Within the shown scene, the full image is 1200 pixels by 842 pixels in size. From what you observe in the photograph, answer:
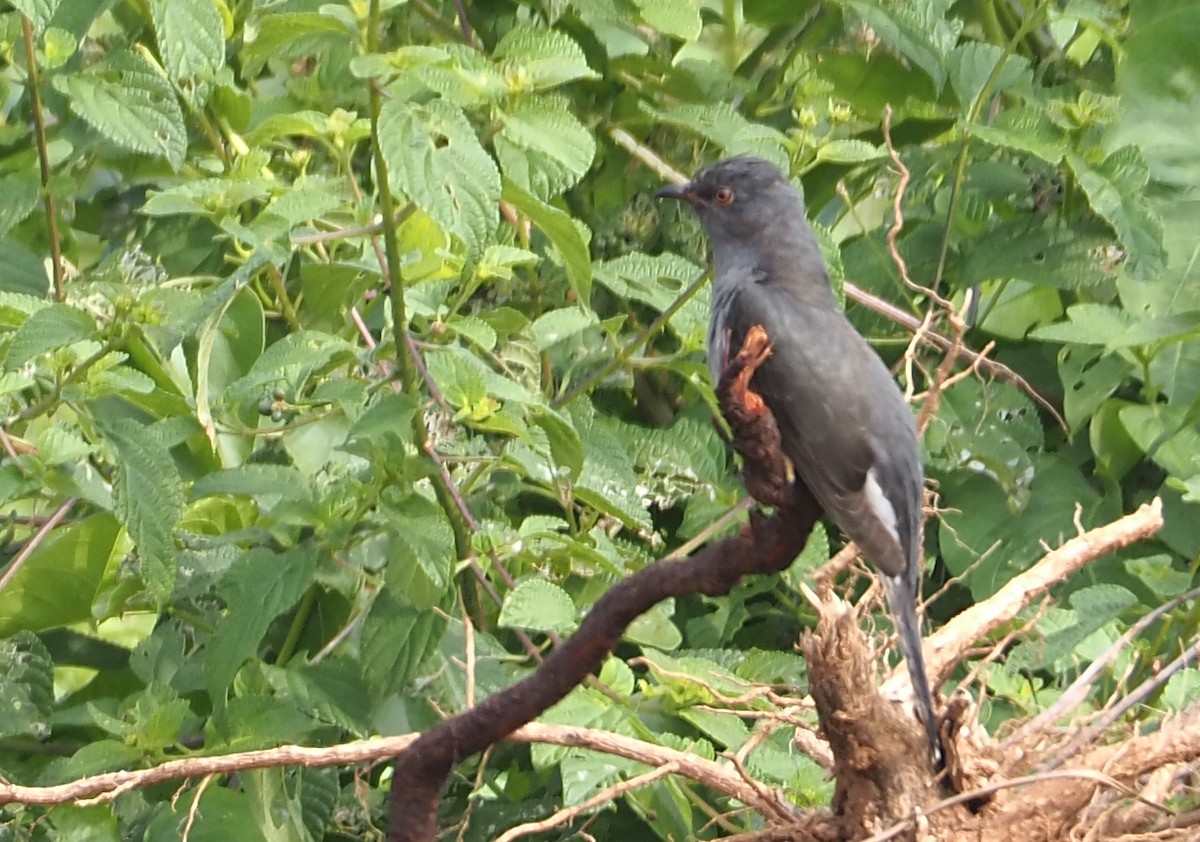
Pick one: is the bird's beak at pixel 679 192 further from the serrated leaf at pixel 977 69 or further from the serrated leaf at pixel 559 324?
the serrated leaf at pixel 977 69

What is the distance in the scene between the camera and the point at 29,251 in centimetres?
200

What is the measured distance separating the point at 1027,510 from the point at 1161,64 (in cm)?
80

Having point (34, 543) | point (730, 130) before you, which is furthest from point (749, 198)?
point (34, 543)

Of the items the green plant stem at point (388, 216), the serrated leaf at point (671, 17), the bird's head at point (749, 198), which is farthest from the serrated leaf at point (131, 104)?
the bird's head at point (749, 198)

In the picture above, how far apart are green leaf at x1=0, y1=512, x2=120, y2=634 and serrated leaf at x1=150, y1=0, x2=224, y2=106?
0.69 m

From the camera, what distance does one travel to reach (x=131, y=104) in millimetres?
1726

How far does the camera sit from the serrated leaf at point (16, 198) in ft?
5.97

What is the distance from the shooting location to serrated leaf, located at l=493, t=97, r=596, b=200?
1567 mm

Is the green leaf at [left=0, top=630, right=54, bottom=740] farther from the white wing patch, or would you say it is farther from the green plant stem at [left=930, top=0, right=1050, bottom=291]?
the green plant stem at [left=930, top=0, right=1050, bottom=291]

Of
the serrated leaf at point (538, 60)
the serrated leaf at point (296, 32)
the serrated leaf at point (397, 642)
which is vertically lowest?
the serrated leaf at point (397, 642)

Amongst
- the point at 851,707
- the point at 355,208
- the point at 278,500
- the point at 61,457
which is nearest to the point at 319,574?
the point at 278,500

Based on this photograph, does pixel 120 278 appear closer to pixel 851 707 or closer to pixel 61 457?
pixel 61 457

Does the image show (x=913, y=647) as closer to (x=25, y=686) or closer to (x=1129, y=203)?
(x=1129, y=203)

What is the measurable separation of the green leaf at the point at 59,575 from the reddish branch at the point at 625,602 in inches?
29.6
